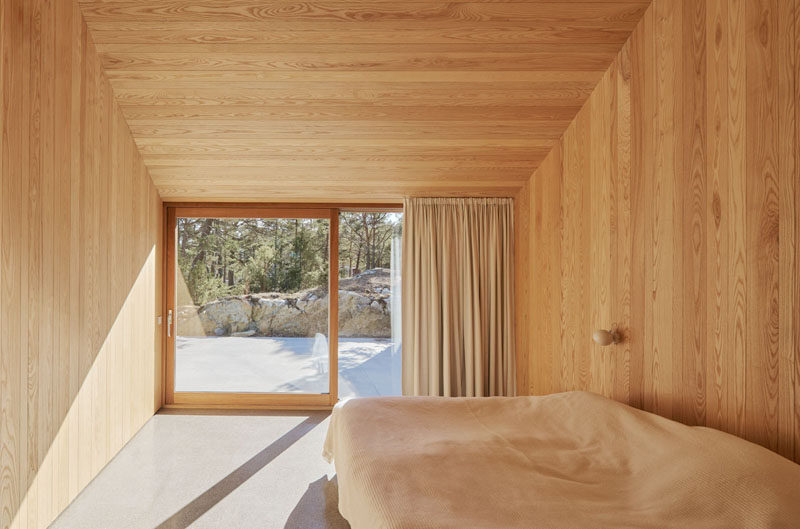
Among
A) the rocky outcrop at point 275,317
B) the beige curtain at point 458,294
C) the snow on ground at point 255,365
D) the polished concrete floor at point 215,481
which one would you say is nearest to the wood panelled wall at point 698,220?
the beige curtain at point 458,294

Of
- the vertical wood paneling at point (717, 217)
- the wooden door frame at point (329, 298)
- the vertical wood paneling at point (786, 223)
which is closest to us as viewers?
the vertical wood paneling at point (786, 223)

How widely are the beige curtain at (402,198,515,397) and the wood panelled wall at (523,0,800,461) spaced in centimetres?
109

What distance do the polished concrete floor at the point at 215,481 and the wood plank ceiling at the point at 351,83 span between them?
193 centimetres

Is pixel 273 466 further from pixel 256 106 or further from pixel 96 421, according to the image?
pixel 256 106

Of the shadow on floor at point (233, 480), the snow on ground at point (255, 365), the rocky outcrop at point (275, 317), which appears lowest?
the shadow on floor at point (233, 480)

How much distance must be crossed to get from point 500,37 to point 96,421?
10.3 feet

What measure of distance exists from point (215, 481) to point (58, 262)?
1452 mm

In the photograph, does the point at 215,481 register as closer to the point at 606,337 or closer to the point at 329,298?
the point at 329,298

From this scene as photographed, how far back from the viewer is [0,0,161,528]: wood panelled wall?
1854 millimetres

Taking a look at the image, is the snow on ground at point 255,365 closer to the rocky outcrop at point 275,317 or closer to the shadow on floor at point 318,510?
the rocky outcrop at point 275,317

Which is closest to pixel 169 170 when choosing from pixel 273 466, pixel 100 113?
pixel 100 113

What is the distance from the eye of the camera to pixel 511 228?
12.3 feet

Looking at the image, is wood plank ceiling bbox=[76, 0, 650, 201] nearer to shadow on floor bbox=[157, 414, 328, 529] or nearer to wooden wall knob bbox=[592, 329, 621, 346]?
wooden wall knob bbox=[592, 329, 621, 346]

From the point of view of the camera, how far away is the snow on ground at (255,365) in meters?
3.90
